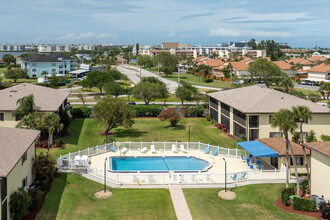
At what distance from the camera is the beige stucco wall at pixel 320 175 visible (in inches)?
1029

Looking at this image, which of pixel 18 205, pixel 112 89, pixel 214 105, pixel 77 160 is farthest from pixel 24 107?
pixel 112 89

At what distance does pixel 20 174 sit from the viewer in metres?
25.5

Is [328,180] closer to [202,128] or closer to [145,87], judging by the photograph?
[202,128]

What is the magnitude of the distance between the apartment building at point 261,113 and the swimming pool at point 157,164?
958cm

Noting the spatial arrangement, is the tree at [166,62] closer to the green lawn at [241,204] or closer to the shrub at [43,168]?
the shrub at [43,168]

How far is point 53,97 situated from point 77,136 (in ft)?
24.9

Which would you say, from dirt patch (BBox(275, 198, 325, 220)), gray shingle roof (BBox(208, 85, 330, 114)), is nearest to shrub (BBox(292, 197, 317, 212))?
dirt patch (BBox(275, 198, 325, 220))

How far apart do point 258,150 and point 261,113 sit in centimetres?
959

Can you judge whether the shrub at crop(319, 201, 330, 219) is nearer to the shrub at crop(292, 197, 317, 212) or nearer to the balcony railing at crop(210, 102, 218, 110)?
the shrub at crop(292, 197, 317, 212)

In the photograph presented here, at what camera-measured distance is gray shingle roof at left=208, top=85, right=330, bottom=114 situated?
45.1 meters

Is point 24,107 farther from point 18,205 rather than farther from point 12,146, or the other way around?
point 18,205

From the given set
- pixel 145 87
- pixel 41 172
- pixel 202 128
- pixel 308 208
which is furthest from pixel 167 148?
pixel 145 87

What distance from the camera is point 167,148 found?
43.8m

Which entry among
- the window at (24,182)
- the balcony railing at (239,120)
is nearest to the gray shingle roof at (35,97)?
the window at (24,182)
